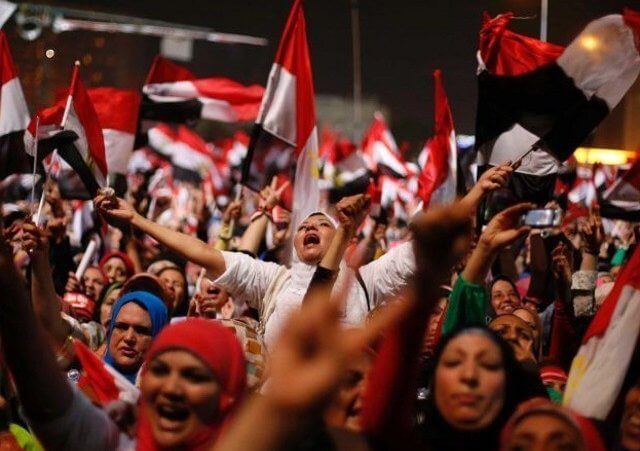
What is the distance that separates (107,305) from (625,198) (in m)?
3.02

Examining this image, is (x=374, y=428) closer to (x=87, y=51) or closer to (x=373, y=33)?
(x=373, y=33)

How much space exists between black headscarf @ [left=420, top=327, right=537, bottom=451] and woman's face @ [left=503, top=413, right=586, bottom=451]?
85 millimetres

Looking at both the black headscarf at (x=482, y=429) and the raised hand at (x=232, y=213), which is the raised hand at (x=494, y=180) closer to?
the black headscarf at (x=482, y=429)

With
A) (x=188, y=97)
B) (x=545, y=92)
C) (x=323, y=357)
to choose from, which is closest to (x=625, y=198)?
(x=545, y=92)

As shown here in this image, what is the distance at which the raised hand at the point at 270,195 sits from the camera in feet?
26.4

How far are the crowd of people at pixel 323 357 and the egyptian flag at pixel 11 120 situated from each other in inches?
63.0

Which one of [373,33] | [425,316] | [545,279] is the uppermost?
[373,33]

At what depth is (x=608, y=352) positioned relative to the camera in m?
4.29

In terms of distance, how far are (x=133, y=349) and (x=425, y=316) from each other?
256 centimetres

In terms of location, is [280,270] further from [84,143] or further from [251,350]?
[84,143]

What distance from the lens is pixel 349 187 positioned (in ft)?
40.0

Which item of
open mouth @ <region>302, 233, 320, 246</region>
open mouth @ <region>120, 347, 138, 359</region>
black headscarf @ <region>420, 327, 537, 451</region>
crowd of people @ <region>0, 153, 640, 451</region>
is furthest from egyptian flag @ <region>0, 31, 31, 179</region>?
black headscarf @ <region>420, 327, 537, 451</region>

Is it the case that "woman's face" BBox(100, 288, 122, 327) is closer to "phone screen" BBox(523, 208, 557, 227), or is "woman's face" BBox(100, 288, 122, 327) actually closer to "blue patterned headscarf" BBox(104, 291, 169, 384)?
"blue patterned headscarf" BBox(104, 291, 169, 384)

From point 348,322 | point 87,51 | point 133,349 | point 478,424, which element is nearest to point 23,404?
point 478,424
